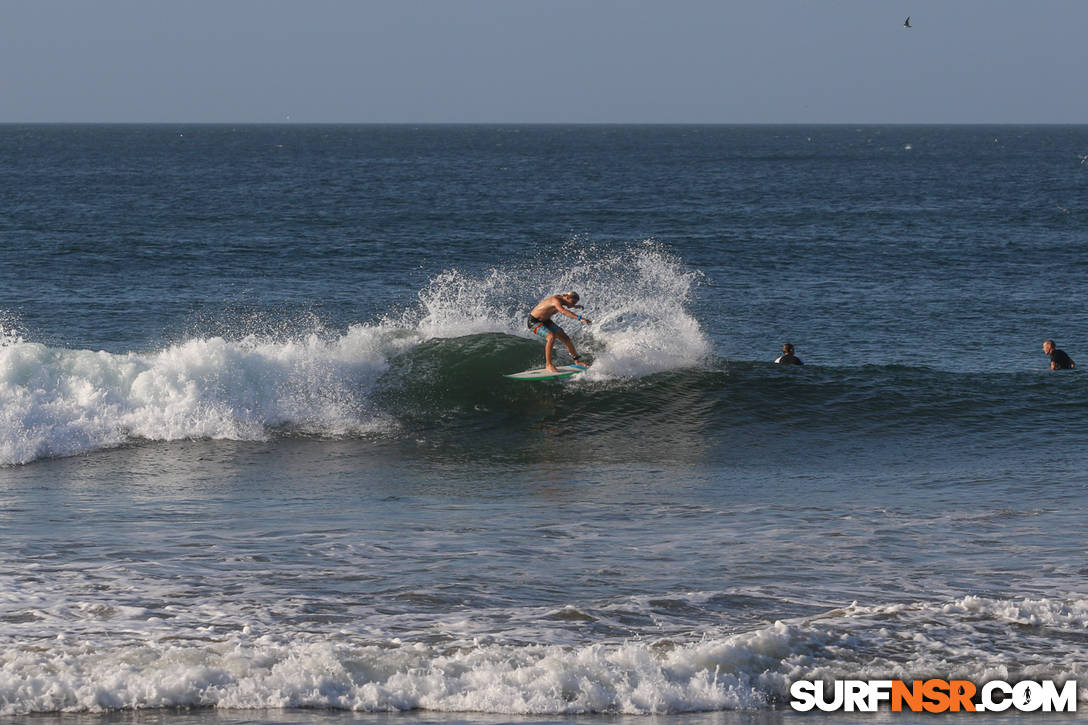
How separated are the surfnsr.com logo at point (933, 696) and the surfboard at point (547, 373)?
11.2 metres

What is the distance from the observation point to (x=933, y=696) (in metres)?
8.23

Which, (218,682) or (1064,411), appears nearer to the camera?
(218,682)

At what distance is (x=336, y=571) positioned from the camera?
35.0 feet

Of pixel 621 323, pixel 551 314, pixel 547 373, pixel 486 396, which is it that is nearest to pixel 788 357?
pixel 621 323

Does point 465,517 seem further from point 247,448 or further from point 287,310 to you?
point 287,310

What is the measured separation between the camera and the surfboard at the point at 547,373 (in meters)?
19.3

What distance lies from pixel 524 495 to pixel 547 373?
5.49 m

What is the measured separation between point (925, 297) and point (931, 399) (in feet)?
51.6

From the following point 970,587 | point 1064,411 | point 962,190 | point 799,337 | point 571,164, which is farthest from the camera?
point 571,164

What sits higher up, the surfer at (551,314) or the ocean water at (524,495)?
the surfer at (551,314)

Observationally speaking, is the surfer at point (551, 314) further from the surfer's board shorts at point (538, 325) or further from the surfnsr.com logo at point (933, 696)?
the surfnsr.com logo at point (933, 696)


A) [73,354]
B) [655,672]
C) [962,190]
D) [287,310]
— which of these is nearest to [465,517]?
[655,672]

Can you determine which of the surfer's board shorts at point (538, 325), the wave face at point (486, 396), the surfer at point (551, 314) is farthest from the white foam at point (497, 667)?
the surfer's board shorts at point (538, 325)

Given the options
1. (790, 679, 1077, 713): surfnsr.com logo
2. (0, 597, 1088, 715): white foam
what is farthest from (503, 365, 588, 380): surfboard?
(790, 679, 1077, 713): surfnsr.com logo
